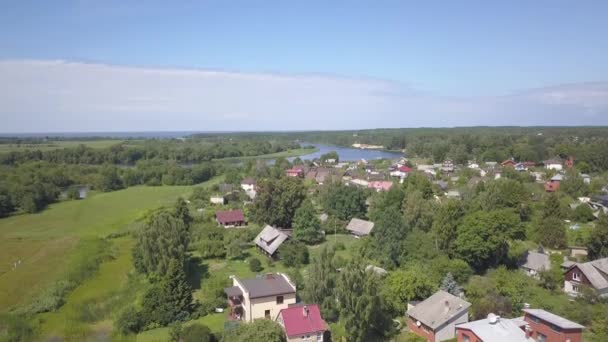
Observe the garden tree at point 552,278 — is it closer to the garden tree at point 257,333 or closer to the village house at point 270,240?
the garden tree at point 257,333

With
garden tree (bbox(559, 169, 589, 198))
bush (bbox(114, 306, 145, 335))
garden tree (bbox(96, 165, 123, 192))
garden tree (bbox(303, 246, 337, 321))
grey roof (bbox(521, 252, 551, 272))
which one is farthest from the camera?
garden tree (bbox(96, 165, 123, 192))

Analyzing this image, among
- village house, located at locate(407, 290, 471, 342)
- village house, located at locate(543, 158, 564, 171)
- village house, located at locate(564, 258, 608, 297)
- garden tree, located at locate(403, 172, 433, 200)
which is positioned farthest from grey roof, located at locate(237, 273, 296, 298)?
village house, located at locate(543, 158, 564, 171)

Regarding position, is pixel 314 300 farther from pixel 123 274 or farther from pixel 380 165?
pixel 380 165

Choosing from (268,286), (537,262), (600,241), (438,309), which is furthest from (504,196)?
(268,286)

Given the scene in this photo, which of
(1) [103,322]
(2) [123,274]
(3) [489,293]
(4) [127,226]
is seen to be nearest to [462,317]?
(3) [489,293]

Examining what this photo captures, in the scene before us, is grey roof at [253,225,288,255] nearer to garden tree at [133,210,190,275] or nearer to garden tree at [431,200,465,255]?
garden tree at [133,210,190,275]
